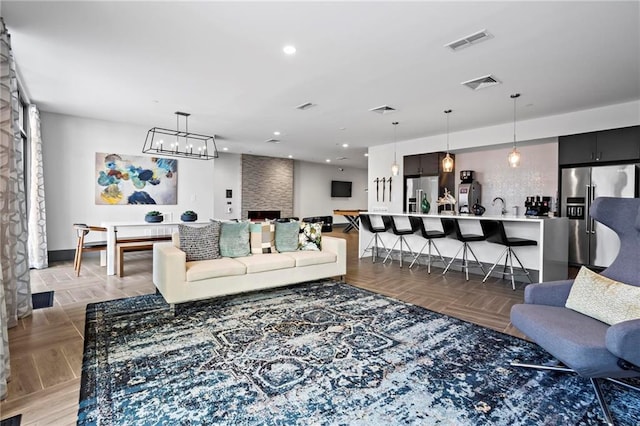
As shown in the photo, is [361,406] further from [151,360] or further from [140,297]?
[140,297]

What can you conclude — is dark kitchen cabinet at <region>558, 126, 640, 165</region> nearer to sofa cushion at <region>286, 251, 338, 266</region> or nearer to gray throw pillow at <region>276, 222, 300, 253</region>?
sofa cushion at <region>286, 251, 338, 266</region>

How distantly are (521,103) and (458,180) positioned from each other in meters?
2.80

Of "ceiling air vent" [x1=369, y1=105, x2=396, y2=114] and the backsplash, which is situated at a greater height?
"ceiling air vent" [x1=369, y1=105, x2=396, y2=114]

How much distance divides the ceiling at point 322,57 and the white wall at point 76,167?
44 cm

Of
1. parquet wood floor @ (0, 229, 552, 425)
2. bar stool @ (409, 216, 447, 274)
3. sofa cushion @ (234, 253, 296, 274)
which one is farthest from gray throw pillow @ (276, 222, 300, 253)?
bar stool @ (409, 216, 447, 274)

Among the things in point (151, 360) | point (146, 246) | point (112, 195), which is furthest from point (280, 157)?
point (151, 360)

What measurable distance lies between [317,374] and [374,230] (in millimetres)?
3942

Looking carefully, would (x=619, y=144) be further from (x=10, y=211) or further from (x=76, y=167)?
(x=76, y=167)

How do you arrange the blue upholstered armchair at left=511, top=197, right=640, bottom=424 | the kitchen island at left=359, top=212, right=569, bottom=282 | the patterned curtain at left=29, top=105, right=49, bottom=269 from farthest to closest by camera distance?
the patterned curtain at left=29, top=105, right=49, bottom=269 → the kitchen island at left=359, top=212, right=569, bottom=282 → the blue upholstered armchair at left=511, top=197, right=640, bottom=424

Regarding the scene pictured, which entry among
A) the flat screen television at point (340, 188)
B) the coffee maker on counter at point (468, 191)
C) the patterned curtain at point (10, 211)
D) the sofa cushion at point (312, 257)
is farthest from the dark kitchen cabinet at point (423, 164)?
the patterned curtain at point (10, 211)

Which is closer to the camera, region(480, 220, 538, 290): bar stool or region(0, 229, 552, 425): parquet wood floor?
region(0, 229, 552, 425): parquet wood floor

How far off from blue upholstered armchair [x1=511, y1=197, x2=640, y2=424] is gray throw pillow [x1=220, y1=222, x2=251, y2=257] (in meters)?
2.81

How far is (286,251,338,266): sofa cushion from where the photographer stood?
3.91 meters

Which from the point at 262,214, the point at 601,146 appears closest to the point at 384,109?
the point at 601,146
